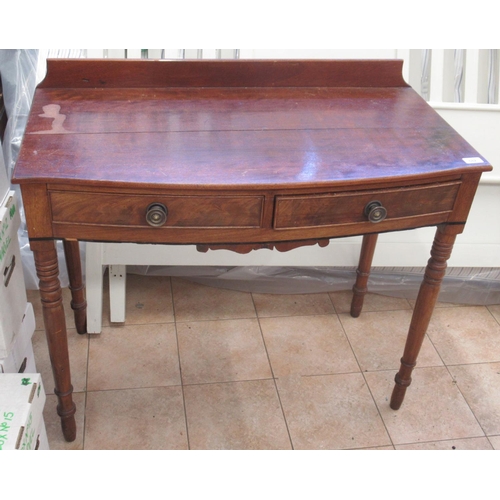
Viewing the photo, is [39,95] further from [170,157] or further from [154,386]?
[154,386]

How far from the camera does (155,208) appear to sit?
1229mm

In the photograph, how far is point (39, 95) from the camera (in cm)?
149

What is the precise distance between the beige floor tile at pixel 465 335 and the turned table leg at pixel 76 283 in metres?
1.11

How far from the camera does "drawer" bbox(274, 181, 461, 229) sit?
1.28 meters

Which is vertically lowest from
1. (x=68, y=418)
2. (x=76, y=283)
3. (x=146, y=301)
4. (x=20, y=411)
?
(x=146, y=301)

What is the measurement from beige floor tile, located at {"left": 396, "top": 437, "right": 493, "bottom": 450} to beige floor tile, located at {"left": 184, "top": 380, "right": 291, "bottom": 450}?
34 centimetres

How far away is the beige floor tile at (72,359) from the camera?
180 centimetres

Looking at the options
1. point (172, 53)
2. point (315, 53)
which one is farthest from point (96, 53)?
point (315, 53)

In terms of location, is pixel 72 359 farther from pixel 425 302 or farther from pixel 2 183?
pixel 425 302

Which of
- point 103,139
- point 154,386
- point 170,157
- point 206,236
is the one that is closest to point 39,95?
point 103,139

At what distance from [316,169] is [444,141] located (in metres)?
0.34

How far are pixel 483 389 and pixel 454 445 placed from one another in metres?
0.26

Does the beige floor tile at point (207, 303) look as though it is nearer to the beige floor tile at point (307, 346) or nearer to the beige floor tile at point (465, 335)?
the beige floor tile at point (307, 346)

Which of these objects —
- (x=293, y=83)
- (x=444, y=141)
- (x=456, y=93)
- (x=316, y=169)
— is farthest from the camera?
(x=456, y=93)
